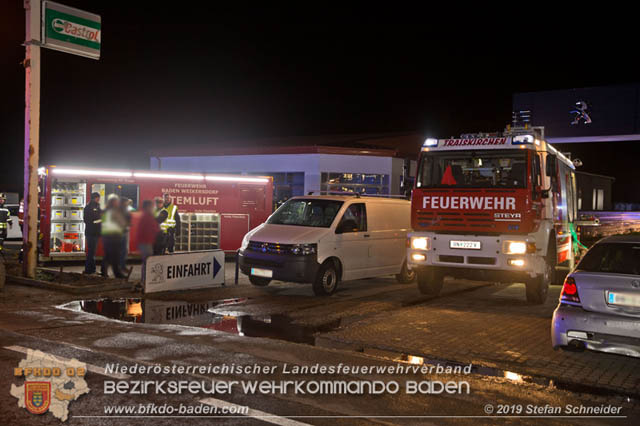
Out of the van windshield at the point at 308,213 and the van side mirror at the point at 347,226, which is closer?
the van side mirror at the point at 347,226

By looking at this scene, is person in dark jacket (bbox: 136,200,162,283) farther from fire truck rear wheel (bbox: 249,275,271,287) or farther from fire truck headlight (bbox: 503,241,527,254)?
fire truck rear wheel (bbox: 249,275,271,287)

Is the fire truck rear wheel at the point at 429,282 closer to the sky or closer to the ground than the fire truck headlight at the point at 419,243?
closer to the ground

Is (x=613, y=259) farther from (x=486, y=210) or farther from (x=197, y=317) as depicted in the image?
(x=197, y=317)

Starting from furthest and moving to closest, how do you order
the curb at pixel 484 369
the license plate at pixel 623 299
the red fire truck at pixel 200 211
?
the red fire truck at pixel 200 211
the license plate at pixel 623 299
the curb at pixel 484 369

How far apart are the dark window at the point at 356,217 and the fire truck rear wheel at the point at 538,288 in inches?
145

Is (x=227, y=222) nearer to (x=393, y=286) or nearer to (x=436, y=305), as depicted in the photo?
(x=393, y=286)

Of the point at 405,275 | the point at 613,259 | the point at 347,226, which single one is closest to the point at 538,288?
the point at 405,275

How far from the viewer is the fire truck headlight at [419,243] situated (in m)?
11.4

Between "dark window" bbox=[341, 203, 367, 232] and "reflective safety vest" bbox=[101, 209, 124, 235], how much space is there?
448 inches

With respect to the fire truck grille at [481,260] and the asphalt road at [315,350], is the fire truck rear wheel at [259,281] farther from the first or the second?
the fire truck grille at [481,260]

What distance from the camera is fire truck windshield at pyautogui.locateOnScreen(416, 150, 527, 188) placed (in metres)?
10.9

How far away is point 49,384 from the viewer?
5.50 metres

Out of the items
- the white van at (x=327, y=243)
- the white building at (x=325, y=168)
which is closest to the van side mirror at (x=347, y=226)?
the white van at (x=327, y=243)

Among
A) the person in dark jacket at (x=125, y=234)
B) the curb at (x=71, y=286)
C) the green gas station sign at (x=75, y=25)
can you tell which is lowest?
the curb at (x=71, y=286)
